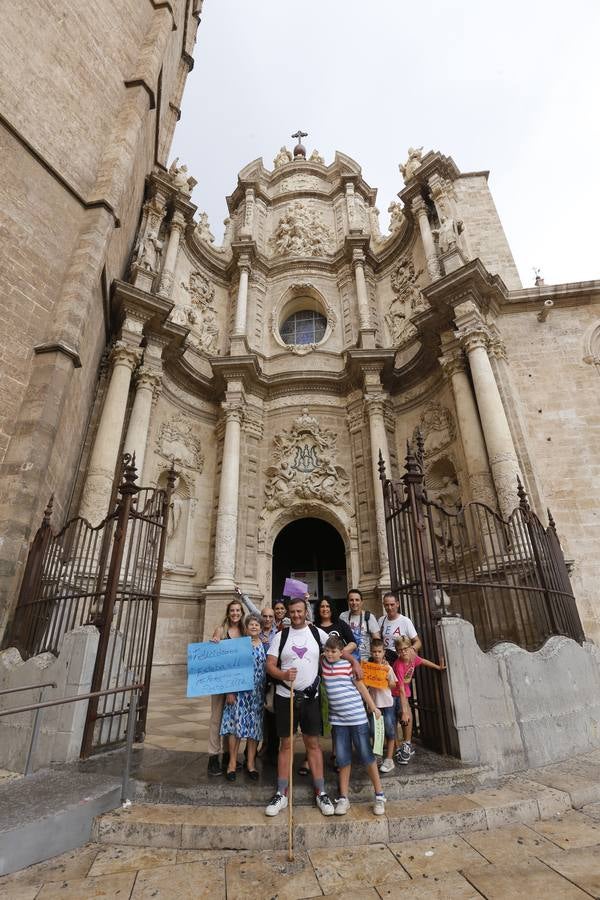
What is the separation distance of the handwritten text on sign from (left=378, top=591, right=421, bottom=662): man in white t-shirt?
4.97ft

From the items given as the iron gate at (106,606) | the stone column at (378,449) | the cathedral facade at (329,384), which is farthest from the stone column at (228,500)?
the iron gate at (106,606)

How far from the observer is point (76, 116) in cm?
1038

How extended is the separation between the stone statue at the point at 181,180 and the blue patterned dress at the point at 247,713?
15.4 meters

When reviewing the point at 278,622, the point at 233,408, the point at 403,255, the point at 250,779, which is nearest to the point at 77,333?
the point at 233,408

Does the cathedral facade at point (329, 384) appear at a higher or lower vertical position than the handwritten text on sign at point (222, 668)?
higher

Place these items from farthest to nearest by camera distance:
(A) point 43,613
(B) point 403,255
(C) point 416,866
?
(B) point 403,255
(A) point 43,613
(C) point 416,866

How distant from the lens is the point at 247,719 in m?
3.69

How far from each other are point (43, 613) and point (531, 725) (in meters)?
5.70

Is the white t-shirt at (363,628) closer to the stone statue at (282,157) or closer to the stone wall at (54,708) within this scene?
the stone wall at (54,708)

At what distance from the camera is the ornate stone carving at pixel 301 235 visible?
16.6 meters

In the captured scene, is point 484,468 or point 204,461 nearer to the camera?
point 484,468

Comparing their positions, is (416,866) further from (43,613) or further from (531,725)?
(43,613)

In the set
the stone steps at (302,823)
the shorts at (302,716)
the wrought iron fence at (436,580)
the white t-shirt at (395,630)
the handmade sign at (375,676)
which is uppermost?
the wrought iron fence at (436,580)

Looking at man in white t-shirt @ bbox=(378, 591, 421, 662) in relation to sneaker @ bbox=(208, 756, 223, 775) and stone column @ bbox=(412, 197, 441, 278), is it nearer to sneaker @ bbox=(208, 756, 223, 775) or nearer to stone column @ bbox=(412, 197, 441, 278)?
sneaker @ bbox=(208, 756, 223, 775)
